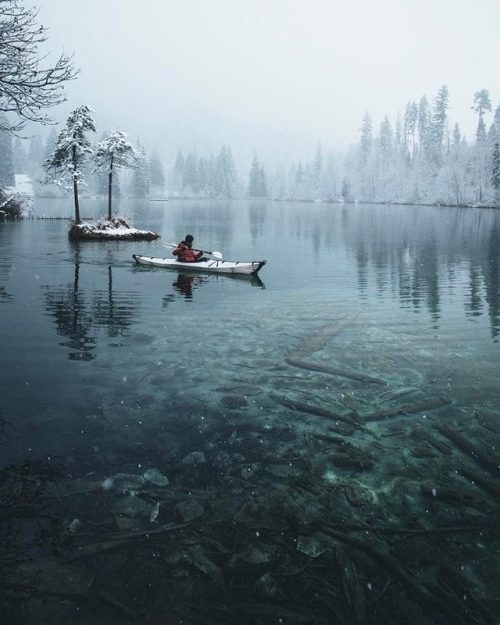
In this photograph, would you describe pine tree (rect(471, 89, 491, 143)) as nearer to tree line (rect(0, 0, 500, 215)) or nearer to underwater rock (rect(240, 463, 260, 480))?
tree line (rect(0, 0, 500, 215))

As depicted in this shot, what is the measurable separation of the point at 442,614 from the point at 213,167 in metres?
166

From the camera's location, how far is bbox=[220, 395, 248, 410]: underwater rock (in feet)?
26.6

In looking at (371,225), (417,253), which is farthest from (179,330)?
(371,225)

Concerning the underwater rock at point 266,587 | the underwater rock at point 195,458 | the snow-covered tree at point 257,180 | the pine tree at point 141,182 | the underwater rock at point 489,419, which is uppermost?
the snow-covered tree at point 257,180

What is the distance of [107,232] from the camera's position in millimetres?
38031

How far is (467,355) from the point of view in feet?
36.1

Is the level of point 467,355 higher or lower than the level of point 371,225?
lower

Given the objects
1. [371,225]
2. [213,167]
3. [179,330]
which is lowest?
[179,330]

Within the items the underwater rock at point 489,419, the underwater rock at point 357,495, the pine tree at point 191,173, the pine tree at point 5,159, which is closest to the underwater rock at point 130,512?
the underwater rock at point 357,495

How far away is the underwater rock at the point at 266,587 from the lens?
4.36 meters

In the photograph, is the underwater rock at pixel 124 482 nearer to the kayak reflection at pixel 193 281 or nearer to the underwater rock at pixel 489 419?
the underwater rock at pixel 489 419

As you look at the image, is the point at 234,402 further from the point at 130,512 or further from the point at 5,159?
the point at 5,159

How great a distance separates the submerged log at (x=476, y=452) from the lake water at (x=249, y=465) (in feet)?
0.10

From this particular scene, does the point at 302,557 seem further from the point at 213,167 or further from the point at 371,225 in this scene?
the point at 213,167
